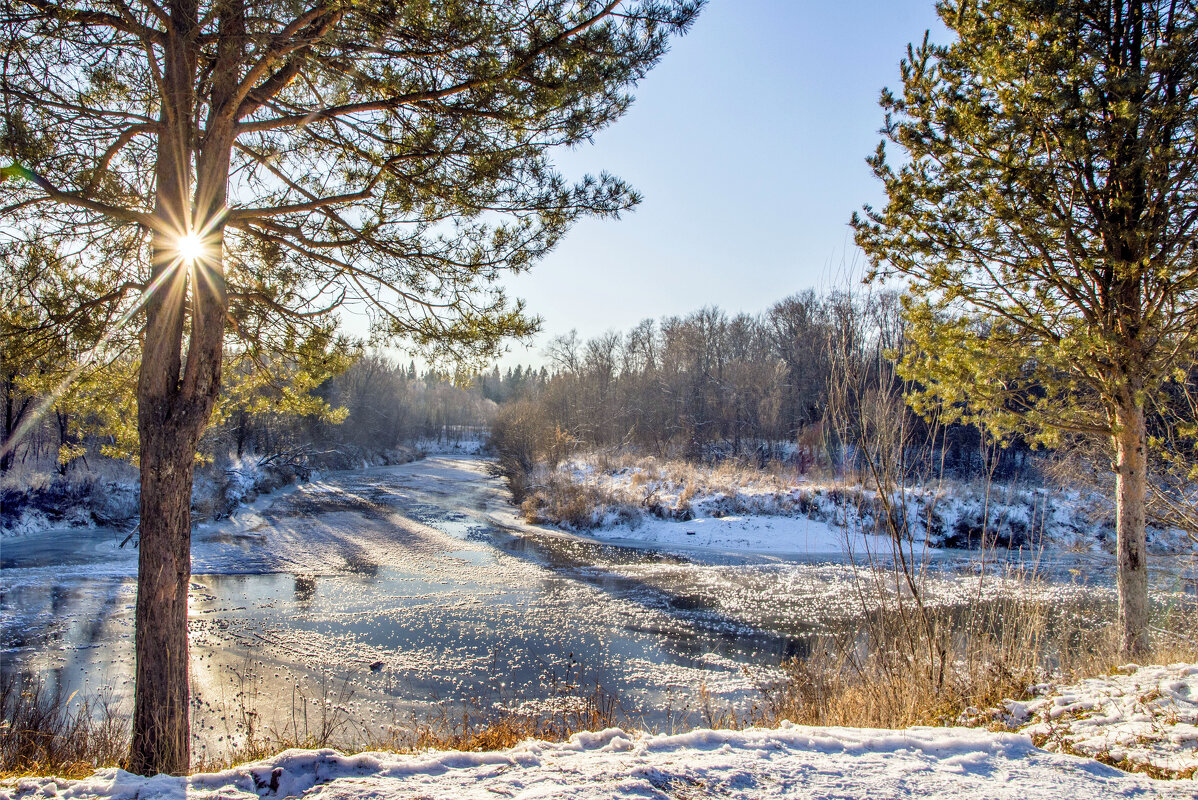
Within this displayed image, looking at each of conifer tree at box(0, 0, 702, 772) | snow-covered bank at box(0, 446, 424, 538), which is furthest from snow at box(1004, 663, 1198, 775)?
snow-covered bank at box(0, 446, 424, 538)

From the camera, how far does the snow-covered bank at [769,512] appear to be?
2023 centimetres

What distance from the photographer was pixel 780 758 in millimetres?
2711

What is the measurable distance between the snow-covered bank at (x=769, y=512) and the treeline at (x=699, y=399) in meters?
5.39

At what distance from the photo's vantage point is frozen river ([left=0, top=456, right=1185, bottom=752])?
8148mm

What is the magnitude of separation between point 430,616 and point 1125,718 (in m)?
11.0

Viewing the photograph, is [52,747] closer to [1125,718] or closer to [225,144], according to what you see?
[225,144]

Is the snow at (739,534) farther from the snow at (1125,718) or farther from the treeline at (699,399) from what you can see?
the snow at (1125,718)

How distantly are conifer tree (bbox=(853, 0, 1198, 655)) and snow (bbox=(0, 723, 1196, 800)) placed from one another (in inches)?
160

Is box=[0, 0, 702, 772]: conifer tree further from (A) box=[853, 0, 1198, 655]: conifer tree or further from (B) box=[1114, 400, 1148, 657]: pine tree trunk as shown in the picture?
(B) box=[1114, 400, 1148, 657]: pine tree trunk

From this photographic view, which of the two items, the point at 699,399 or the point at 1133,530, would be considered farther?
the point at 699,399

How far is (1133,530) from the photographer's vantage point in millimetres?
5855

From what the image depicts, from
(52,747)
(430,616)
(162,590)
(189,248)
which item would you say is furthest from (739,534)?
(189,248)

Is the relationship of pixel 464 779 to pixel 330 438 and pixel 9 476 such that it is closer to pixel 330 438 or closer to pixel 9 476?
pixel 9 476

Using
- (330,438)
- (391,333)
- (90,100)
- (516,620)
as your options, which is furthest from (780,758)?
(330,438)
